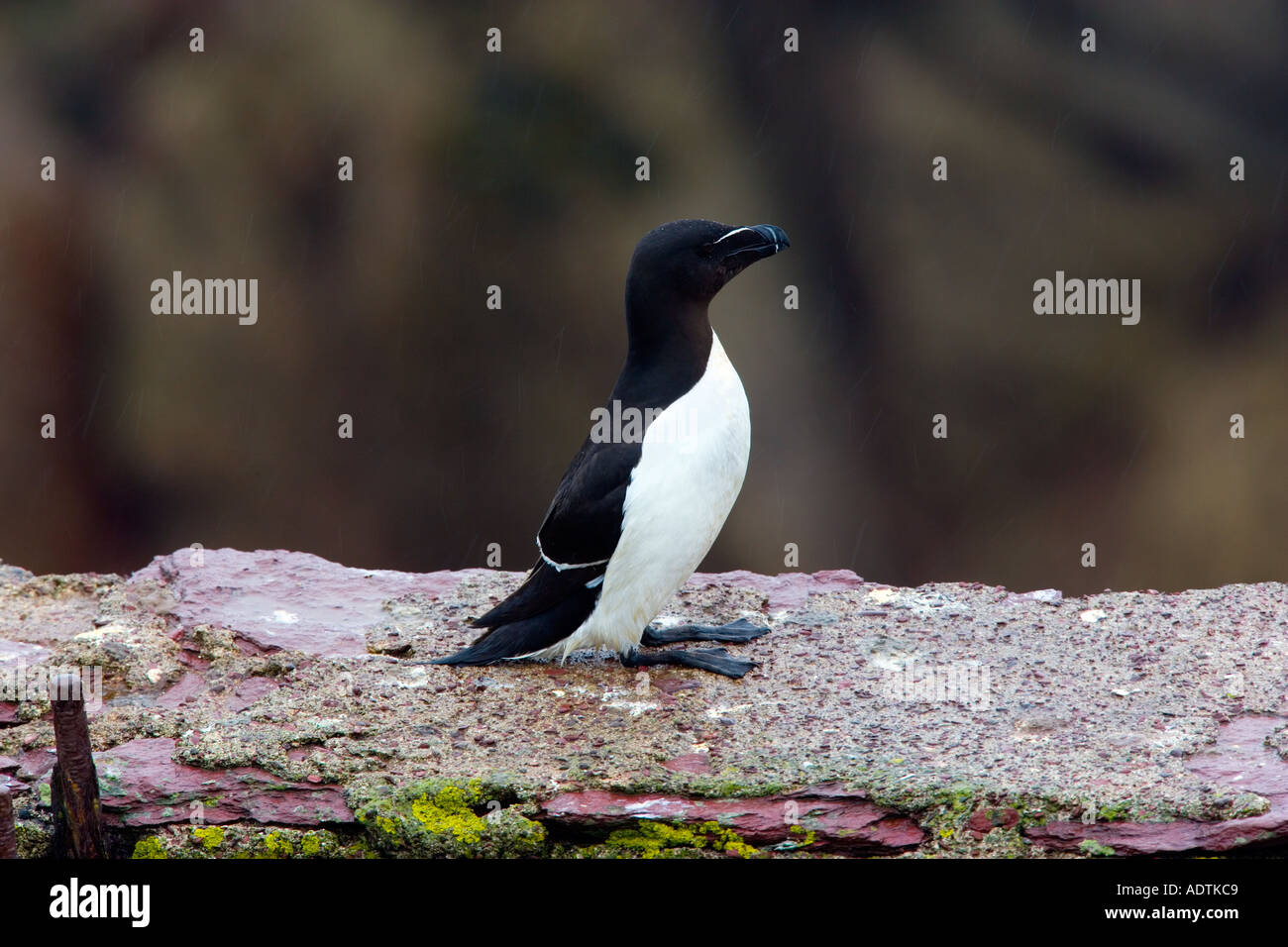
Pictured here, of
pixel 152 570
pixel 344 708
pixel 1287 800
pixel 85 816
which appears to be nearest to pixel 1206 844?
pixel 1287 800

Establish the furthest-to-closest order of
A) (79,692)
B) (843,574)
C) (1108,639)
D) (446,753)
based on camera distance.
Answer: (843,574), (1108,639), (446,753), (79,692)

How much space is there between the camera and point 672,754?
4.23 meters

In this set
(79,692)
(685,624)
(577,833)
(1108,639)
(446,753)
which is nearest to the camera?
(79,692)

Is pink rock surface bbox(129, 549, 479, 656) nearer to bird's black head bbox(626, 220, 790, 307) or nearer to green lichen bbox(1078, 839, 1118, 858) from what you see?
bird's black head bbox(626, 220, 790, 307)

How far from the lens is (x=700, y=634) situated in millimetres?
5109

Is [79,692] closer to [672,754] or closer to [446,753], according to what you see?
[446,753]

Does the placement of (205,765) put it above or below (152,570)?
below

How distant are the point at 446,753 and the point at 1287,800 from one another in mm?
2268

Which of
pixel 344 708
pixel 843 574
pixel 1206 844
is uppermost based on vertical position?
pixel 843 574

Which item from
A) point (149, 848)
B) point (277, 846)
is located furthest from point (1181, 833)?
point (149, 848)

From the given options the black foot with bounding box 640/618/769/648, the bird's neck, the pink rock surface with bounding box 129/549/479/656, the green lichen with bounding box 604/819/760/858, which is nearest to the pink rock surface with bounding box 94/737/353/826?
the green lichen with bounding box 604/819/760/858

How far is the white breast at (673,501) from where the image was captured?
15.3 feet

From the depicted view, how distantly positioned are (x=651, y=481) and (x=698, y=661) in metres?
0.61
